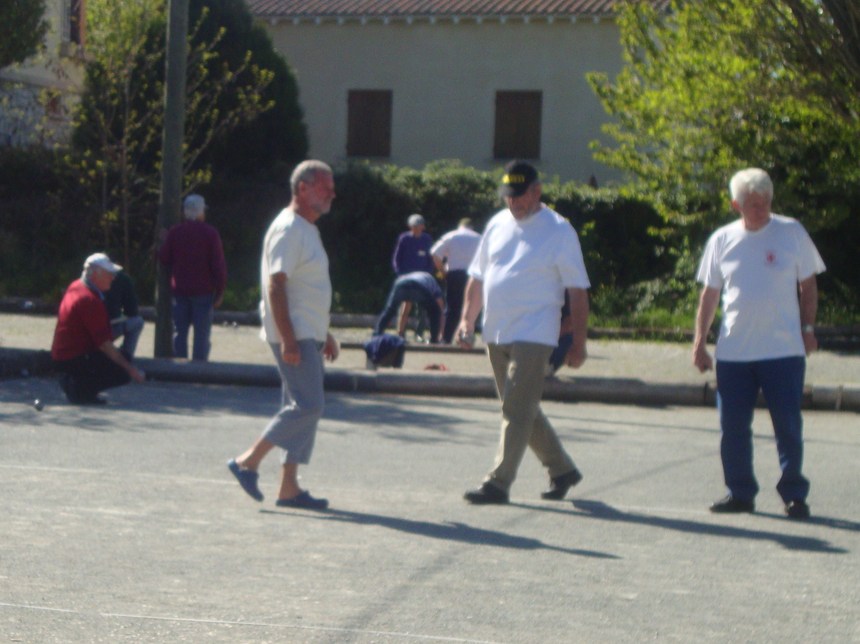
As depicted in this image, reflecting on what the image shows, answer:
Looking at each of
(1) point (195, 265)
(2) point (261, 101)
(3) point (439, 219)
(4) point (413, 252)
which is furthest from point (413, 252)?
(2) point (261, 101)

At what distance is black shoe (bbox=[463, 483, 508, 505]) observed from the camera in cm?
765

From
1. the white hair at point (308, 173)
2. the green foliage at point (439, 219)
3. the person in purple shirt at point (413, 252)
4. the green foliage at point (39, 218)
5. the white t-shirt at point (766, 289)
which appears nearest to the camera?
the white hair at point (308, 173)

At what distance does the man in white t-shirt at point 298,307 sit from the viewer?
7.12 metres

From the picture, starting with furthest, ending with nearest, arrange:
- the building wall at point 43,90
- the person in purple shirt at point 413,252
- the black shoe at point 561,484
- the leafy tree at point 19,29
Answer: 1. the building wall at point 43,90
2. the person in purple shirt at point 413,252
3. the leafy tree at point 19,29
4. the black shoe at point 561,484

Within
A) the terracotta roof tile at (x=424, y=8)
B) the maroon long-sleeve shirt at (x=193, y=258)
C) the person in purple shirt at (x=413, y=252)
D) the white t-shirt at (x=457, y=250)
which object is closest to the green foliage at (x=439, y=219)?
the person in purple shirt at (x=413, y=252)

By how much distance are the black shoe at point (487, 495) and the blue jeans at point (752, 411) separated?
1.18 metres

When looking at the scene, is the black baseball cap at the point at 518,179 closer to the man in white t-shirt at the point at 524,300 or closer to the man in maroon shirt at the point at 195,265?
the man in white t-shirt at the point at 524,300

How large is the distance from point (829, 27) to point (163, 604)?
13.8 m

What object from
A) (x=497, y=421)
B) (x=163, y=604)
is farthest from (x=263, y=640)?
(x=497, y=421)

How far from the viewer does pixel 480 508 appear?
7605mm

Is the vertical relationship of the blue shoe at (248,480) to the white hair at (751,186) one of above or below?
below

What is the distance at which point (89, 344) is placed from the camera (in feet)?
38.6

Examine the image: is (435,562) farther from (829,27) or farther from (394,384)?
(829,27)

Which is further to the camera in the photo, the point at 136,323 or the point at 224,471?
the point at 136,323
